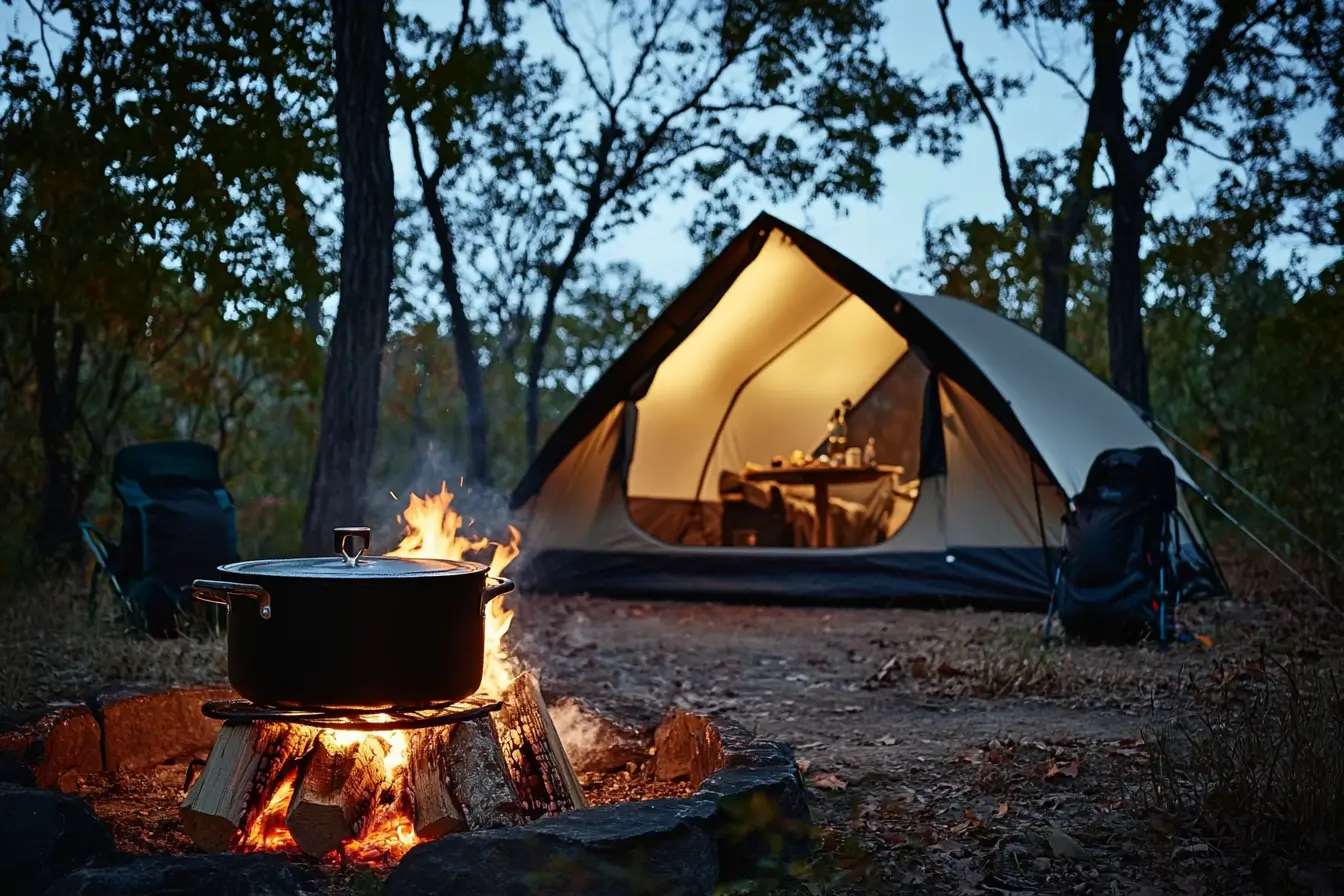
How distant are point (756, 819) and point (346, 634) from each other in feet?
2.71

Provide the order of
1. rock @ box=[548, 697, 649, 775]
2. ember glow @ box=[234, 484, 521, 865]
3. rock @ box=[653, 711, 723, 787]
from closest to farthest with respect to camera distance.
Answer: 1. ember glow @ box=[234, 484, 521, 865]
2. rock @ box=[653, 711, 723, 787]
3. rock @ box=[548, 697, 649, 775]

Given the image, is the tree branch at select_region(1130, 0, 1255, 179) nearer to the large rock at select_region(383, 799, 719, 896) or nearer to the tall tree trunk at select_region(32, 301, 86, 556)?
the tall tree trunk at select_region(32, 301, 86, 556)

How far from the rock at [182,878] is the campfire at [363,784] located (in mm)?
462

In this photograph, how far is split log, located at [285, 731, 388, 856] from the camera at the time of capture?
7.77 ft

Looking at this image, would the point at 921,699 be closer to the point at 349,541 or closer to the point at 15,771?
the point at 349,541

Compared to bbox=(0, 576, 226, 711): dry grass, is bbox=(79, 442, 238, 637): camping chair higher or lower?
higher

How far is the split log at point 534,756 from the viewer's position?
8.68 feet

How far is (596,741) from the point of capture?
→ 10.3 ft

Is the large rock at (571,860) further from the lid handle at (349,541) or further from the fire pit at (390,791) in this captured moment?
the lid handle at (349,541)

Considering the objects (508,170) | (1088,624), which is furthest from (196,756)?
(508,170)

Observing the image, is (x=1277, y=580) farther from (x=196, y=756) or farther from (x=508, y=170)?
(x=508, y=170)

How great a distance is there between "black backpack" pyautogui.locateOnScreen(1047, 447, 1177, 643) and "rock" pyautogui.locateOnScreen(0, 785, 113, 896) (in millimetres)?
4061

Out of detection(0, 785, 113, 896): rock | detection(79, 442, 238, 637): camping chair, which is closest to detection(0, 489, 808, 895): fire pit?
detection(0, 785, 113, 896): rock

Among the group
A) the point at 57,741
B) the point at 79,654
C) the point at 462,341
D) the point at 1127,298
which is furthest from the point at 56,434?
the point at 1127,298
